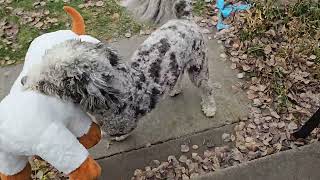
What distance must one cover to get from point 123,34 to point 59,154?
281cm

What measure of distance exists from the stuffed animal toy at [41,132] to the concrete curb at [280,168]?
1161mm

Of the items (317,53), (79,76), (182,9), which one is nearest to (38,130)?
(79,76)

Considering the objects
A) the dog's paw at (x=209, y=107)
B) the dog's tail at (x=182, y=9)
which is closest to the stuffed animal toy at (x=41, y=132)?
the dog's tail at (x=182, y=9)

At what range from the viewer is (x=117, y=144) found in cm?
428

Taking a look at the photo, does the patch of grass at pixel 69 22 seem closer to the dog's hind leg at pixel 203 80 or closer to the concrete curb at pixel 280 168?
the dog's hind leg at pixel 203 80

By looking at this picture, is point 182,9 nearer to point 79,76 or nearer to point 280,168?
point 79,76

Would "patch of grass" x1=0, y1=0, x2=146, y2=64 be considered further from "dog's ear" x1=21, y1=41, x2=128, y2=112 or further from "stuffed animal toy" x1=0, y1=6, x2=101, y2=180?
"dog's ear" x1=21, y1=41, x2=128, y2=112

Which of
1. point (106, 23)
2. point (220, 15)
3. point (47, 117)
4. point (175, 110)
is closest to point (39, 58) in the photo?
point (47, 117)

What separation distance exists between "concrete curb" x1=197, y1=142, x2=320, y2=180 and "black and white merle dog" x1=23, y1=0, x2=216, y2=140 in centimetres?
87

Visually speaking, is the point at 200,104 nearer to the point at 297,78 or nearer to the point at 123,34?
the point at 297,78

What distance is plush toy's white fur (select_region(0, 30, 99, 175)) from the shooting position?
2.83 m

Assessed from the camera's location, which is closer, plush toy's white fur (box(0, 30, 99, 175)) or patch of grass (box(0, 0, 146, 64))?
plush toy's white fur (box(0, 30, 99, 175))

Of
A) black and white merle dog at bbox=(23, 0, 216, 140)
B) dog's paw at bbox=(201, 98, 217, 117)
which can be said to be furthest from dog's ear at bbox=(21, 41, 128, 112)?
dog's paw at bbox=(201, 98, 217, 117)

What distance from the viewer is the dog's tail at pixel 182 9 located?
3.87 m
